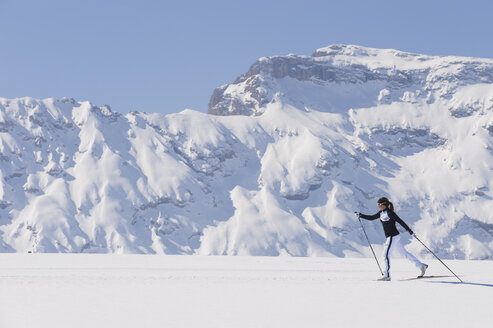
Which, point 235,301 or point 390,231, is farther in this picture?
point 390,231

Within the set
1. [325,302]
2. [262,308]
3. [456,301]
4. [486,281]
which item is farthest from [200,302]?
[486,281]

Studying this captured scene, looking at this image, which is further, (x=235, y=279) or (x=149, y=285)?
(x=235, y=279)

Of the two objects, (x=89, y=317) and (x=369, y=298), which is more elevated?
(x=89, y=317)

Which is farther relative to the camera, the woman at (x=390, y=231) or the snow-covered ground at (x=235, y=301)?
the woman at (x=390, y=231)

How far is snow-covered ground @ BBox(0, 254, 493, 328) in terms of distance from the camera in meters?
9.27

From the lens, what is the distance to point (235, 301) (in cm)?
1133

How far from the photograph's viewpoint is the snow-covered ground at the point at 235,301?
9.27 metres

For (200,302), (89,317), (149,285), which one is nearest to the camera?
(89,317)

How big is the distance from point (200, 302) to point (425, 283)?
246 inches

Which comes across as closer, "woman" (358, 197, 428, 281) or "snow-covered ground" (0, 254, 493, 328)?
"snow-covered ground" (0, 254, 493, 328)

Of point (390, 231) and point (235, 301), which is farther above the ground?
point (235, 301)

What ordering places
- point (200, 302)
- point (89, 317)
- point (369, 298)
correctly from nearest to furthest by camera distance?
point (89, 317), point (200, 302), point (369, 298)

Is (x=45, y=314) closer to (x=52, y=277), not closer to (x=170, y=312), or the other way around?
(x=170, y=312)

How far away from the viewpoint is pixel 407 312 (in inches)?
405
